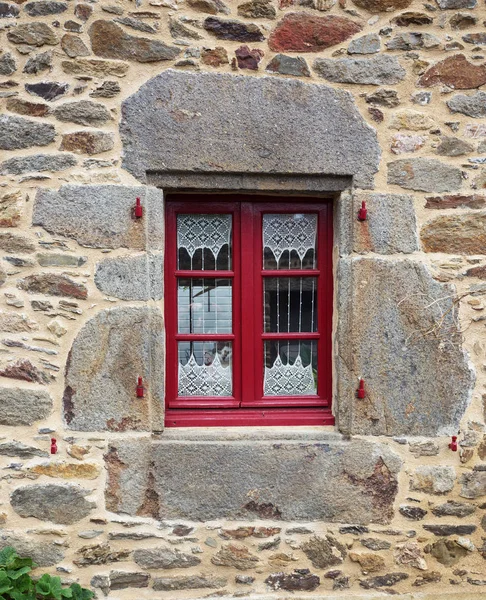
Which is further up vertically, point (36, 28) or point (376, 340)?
point (36, 28)

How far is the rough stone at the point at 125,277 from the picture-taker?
8.69 feet

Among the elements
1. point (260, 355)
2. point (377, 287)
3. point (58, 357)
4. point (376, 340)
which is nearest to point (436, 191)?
point (377, 287)

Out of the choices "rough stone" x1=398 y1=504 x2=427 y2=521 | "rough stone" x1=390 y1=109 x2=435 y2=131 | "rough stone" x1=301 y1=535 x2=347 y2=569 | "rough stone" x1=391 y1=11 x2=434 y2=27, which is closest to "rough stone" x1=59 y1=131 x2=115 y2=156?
"rough stone" x1=390 y1=109 x2=435 y2=131

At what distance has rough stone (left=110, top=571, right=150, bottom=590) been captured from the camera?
2.65 m

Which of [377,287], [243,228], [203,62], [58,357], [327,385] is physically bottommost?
[327,385]

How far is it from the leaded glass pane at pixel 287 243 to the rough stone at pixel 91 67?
3.38 ft

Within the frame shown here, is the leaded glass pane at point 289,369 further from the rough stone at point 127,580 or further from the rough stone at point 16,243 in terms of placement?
the rough stone at point 16,243

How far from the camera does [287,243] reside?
9.46ft

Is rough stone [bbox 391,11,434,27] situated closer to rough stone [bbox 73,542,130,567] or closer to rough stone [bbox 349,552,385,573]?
rough stone [bbox 349,552,385,573]

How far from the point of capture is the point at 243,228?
9.32 feet

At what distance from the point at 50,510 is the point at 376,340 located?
5.81ft

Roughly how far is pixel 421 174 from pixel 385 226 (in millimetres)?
310

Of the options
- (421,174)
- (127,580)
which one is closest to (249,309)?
(421,174)

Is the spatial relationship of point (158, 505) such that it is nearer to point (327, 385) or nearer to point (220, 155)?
point (327, 385)
